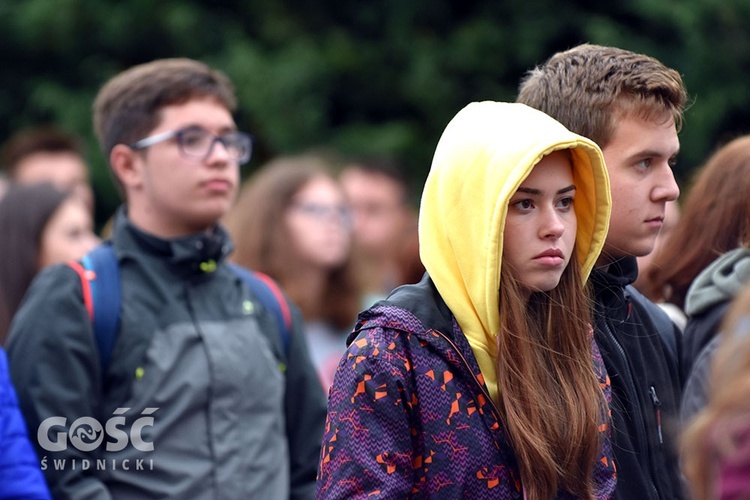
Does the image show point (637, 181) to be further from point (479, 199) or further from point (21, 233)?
point (21, 233)

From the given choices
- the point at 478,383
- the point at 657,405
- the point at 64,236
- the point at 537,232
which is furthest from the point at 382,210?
the point at 478,383

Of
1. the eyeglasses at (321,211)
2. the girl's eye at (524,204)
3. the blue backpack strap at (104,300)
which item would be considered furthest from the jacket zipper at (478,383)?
the eyeglasses at (321,211)

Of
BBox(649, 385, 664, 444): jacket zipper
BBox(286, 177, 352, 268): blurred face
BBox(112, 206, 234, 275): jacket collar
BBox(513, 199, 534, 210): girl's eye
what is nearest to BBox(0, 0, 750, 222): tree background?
BBox(286, 177, 352, 268): blurred face

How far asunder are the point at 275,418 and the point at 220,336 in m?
0.35

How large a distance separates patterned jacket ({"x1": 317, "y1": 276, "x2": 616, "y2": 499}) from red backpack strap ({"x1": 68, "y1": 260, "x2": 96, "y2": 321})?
4.16 ft

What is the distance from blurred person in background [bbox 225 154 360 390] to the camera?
18.4 feet

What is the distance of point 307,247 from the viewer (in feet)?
18.6

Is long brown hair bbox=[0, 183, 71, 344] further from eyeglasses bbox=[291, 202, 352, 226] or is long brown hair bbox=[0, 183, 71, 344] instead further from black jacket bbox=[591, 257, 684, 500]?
black jacket bbox=[591, 257, 684, 500]

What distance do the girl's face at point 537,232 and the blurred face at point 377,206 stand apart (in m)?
5.30

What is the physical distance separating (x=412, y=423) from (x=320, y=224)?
3.32 metres

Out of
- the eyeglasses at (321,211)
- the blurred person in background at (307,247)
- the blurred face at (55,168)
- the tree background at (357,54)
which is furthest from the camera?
the tree background at (357,54)

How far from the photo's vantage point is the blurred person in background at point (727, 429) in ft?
5.42

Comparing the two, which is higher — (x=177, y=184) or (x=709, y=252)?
(x=177, y=184)

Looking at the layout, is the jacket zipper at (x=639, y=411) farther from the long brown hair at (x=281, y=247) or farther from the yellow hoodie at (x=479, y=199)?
the long brown hair at (x=281, y=247)
